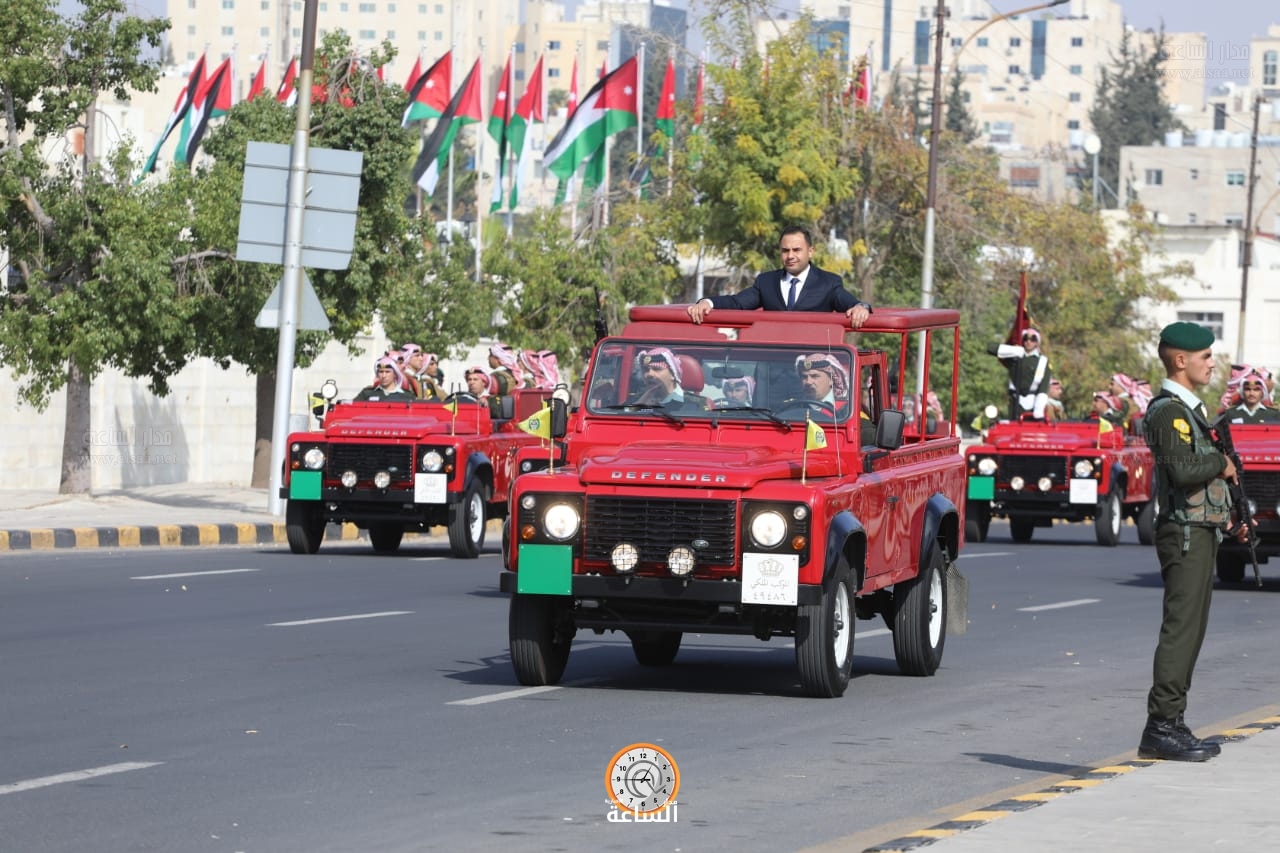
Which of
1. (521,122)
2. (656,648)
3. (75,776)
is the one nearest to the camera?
(75,776)

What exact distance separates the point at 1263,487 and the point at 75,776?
16.2 meters

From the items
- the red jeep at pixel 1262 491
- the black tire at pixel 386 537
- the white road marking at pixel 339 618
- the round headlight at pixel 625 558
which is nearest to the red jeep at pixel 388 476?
the black tire at pixel 386 537

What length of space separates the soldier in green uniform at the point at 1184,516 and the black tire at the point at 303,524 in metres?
15.1

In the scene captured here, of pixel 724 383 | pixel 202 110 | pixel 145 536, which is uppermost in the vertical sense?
pixel 202 110

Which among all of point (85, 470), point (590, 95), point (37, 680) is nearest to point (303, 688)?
point (37, 680)

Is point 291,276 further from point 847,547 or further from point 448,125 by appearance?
point 448,125

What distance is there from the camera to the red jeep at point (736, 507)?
11789mm

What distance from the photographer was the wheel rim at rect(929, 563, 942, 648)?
1419 centimetres

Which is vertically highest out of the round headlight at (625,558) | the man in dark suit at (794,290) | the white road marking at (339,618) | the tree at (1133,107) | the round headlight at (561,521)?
the tree at (1133,107)

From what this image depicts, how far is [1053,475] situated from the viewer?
3134 centimetres

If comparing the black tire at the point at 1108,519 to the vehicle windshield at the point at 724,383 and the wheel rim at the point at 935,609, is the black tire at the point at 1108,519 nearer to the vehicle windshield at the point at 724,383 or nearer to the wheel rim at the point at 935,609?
the wheel rim at the point at 935,609

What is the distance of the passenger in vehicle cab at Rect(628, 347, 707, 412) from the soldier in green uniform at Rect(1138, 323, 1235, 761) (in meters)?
3.54

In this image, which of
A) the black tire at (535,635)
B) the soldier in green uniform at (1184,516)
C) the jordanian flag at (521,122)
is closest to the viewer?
the soldier in green uniform at (1184,516)

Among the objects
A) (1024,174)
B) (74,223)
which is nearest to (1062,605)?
(74,223)
